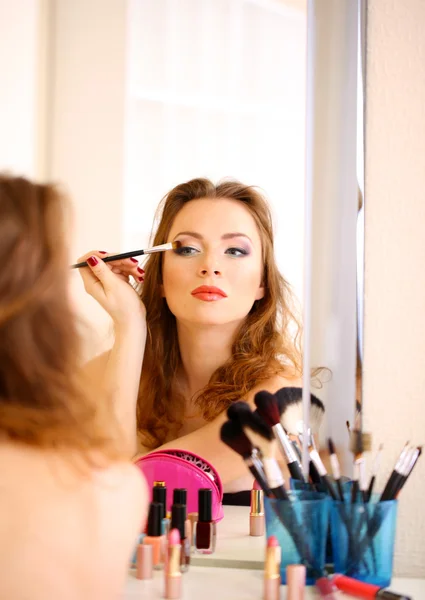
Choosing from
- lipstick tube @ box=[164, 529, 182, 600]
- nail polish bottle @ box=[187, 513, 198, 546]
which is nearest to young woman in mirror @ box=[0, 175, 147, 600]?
lipstick tube @ box=[164, 529, 182, 600]

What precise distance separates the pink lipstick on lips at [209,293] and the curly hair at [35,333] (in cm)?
31

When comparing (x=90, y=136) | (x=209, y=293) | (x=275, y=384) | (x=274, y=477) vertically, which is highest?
(x=90, y=136)

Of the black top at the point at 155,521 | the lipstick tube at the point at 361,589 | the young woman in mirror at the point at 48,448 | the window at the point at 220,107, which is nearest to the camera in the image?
the young woman in mirror at the point at 48,448

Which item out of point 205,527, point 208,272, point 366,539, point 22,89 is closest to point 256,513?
point 205,527

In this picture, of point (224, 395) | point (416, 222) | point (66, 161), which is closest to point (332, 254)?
point (416, 222)

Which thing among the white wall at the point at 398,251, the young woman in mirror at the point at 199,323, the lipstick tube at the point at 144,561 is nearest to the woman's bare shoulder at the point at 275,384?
the young woman in mirror at the point at 199,323

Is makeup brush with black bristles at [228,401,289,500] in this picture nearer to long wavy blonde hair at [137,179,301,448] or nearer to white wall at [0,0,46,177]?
long wavy blonde hair at [137,179,301,448]

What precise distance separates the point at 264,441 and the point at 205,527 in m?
0.13

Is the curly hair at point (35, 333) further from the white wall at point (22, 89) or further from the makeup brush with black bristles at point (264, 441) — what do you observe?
the white wall at point (22, 89)

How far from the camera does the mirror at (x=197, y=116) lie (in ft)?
2.71

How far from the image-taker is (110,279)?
34.8 inches

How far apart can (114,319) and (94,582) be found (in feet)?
1.35

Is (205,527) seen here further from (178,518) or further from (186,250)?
(186,250)

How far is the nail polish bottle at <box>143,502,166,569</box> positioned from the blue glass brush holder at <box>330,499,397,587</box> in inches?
6.8
